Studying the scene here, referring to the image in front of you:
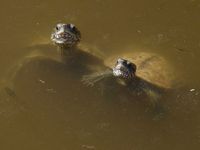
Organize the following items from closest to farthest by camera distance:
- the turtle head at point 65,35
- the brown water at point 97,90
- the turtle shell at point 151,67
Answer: the brown water at point 97,90
the turtle shell at point 151,67
the turtle head at point 65,35

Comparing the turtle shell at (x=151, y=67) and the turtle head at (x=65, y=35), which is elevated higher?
the turtle head at (x=65, y=35)

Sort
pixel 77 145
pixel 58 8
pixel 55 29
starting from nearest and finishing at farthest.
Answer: pixel 77 145 < pixel 55 29 < pixel 58 8

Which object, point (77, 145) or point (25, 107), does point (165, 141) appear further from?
point (25, 107)

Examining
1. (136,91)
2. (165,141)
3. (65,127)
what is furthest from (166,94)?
(65,127)

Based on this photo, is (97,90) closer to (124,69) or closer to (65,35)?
(124,69)

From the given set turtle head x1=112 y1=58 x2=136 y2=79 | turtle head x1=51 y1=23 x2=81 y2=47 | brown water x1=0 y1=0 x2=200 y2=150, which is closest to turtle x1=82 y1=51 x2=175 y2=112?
turtle head x1=112 y1=58 x2=136 y2=79

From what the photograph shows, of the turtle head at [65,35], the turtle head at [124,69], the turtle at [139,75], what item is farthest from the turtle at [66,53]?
the turtle head at [124,69]

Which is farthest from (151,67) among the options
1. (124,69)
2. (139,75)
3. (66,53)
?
(66,53)

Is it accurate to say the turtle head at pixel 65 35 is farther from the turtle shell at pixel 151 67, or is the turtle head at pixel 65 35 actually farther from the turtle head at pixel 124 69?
the turtle head at pixel 124 69
